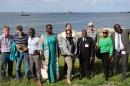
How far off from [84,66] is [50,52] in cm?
A: 151

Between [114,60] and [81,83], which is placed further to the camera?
[114,60]

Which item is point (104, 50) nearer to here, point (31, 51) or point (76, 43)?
point (76, 43)

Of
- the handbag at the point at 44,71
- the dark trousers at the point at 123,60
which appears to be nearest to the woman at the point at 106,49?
the dark trousers at the point at 123,60

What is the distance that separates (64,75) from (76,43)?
1.64 m

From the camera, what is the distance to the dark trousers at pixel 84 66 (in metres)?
13.9

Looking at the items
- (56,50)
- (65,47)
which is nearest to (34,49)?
(56,50)

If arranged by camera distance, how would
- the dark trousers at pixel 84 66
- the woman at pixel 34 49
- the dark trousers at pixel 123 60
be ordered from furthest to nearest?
the dark trousers at pixel 84 66 < the dark trousers at pixel 123 60 < the woman at pixel 34 49

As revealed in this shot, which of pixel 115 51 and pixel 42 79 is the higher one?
pixel 115 51

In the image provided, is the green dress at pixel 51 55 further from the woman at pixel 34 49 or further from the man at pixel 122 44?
the man at pixel 122 44

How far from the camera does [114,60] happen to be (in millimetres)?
14234

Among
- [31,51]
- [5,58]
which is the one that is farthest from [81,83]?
[5,58]

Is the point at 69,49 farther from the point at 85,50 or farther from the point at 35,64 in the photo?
the point at 35,64

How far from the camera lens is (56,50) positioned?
13.7 meters

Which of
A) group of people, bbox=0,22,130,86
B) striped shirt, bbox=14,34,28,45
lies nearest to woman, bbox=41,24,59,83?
group of people, bbox=0,22,130,86
